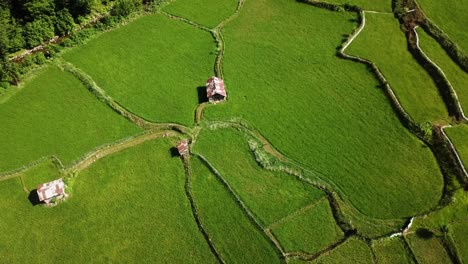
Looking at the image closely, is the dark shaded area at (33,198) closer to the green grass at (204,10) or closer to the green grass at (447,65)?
the green grass at (204,10)

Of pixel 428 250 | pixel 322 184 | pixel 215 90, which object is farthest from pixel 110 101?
pixel 428 250

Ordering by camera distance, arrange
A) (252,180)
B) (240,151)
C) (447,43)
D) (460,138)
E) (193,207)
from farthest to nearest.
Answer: (447,43)
(240,151)
(252,180)
(460,138)
(193,207)

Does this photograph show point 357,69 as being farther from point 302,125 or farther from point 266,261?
point 266,261

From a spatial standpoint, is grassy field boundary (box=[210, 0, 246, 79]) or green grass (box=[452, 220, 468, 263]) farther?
grassy field boundary (box=[210, 0, 246, 79])

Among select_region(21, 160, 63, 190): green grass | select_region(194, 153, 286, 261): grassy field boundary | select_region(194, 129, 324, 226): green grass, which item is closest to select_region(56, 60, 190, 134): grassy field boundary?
select_region(194, 129, 324, 226): green grass

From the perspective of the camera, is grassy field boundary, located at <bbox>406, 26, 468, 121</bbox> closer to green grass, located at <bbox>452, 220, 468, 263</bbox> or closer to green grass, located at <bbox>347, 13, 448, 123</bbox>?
green grass, located at <bbox>347, 13, 448, 123</bbox>

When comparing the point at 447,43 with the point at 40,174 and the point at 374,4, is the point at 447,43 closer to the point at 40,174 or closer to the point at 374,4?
the point at 374,4
